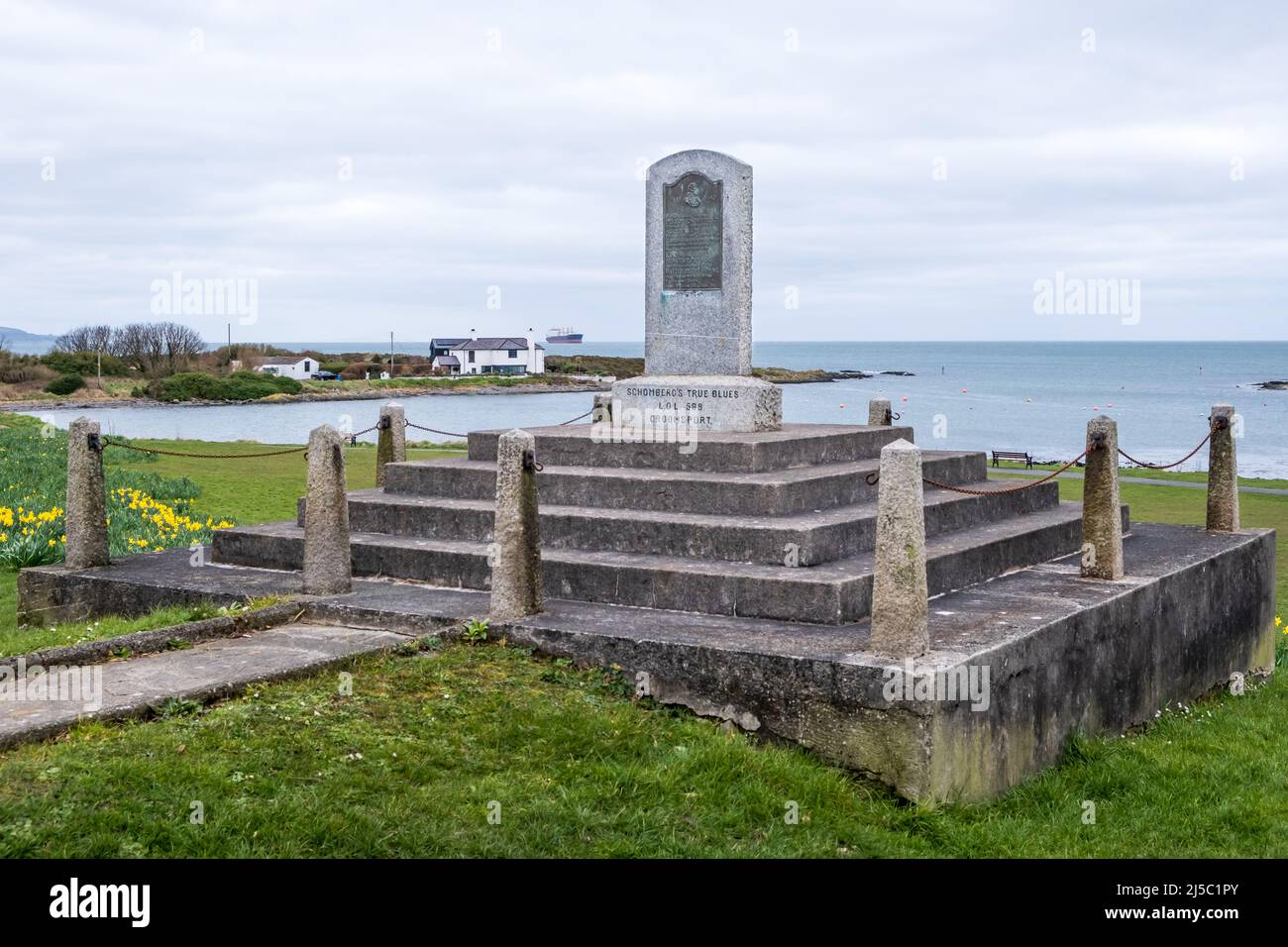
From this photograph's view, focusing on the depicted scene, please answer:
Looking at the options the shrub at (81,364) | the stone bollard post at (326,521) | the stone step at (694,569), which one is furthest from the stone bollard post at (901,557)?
the shrub at (81,364)

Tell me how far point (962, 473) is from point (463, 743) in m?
7.65

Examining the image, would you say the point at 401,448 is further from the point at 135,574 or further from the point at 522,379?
the point at 522,379

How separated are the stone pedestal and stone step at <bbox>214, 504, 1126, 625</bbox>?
8.22ft

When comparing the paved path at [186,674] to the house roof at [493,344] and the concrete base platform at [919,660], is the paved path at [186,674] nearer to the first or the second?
the concrete base platform at [919,660]

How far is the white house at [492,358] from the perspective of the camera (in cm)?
12294

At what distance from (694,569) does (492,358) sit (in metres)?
118

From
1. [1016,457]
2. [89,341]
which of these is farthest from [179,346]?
[1016,457]

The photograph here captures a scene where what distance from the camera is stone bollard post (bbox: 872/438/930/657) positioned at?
6.87m

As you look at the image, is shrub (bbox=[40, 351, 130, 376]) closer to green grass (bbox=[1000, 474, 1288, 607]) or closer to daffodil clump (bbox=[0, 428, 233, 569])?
daffodil clump (bbox=[0, 428, 233, 569])

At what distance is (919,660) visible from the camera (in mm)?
6910

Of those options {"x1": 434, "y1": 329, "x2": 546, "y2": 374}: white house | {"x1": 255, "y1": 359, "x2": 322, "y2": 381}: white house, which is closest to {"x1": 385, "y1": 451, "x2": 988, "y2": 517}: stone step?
{"x1": 255, "y1": 359, "x2": 322, "y2": 381}: white house

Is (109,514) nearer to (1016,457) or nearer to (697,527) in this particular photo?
(697,527)

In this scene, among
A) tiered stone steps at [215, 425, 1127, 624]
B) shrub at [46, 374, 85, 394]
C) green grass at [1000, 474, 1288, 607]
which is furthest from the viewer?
shrub at [46, 374, 85, 394]

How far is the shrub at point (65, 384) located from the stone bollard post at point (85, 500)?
275ft
